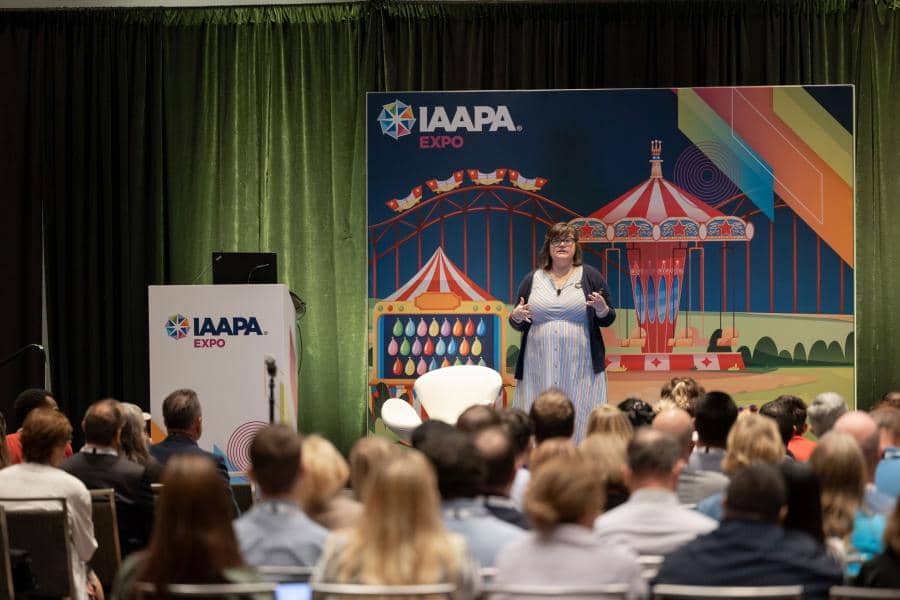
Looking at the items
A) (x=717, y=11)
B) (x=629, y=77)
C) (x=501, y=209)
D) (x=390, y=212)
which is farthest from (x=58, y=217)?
(x=717, y=11)

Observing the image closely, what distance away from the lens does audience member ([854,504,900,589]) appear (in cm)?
304

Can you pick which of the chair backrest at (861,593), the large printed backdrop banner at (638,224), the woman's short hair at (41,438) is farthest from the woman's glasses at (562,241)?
the chair backrest at (861,593)

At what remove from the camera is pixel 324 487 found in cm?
359

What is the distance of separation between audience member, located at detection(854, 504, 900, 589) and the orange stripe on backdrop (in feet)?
17.3

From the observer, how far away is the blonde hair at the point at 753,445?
403 cm

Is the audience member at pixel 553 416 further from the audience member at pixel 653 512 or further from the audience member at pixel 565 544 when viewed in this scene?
the audience member at pixel 565 544

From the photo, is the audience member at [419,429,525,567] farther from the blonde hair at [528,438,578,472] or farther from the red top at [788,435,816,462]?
the red top at [788,435,816,462]

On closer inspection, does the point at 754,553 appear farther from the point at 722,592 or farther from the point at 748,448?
the point at 748,448

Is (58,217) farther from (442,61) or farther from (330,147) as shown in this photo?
(442,61)

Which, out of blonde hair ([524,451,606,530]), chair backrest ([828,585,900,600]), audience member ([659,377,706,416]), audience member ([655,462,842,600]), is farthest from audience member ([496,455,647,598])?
audience member ([659,377,706,416])

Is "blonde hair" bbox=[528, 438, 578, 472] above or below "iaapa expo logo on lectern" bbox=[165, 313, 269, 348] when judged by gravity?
below

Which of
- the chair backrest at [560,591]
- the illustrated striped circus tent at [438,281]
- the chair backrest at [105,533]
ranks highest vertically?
the illustrated striped circus tent at [438,281]

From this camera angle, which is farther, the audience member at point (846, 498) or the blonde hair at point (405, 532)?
the audience member at point (846, 498)

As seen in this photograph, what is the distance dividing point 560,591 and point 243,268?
204 inches
